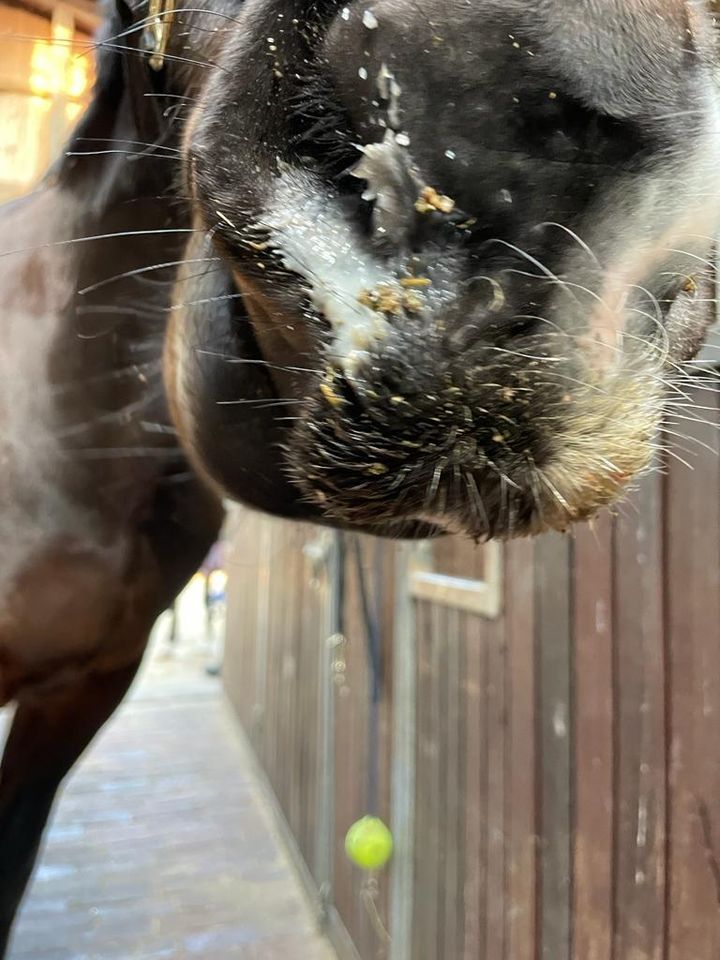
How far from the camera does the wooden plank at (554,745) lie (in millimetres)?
758

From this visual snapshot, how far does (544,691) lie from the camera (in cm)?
81

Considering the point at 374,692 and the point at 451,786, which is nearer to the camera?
the point at 451,786

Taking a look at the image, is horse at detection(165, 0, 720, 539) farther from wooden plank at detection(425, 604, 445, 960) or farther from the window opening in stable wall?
wooden plank at detection(425, 604, 445, 960)

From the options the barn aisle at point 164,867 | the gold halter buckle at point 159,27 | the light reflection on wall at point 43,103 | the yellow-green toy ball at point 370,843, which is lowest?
the barn aisle at point 164,867

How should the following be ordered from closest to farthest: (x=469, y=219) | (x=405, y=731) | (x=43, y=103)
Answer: (x=469, y=219) < (x=43, y=103) < (x=405, y=731)

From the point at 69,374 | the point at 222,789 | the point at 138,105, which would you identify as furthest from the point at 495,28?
the point at 222,789

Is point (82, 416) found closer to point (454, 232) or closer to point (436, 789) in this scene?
point (454, 232)

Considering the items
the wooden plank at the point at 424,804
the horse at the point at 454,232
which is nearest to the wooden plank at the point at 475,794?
the wooden plank at the point at 424,804

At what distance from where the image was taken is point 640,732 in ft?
2.14

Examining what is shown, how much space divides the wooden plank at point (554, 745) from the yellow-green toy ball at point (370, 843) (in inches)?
13.6

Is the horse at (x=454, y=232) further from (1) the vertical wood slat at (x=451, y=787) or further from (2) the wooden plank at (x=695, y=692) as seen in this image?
(1) the vertical wood slat at (x=451, y=787)

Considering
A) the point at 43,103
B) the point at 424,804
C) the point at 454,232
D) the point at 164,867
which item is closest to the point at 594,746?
the point at 424,804

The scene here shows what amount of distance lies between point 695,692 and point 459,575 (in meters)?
0.51

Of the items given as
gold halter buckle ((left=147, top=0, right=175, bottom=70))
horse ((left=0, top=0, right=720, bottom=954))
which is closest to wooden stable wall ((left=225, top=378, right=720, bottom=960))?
horse ((left=0, top=0, right=720, bottom=954))
